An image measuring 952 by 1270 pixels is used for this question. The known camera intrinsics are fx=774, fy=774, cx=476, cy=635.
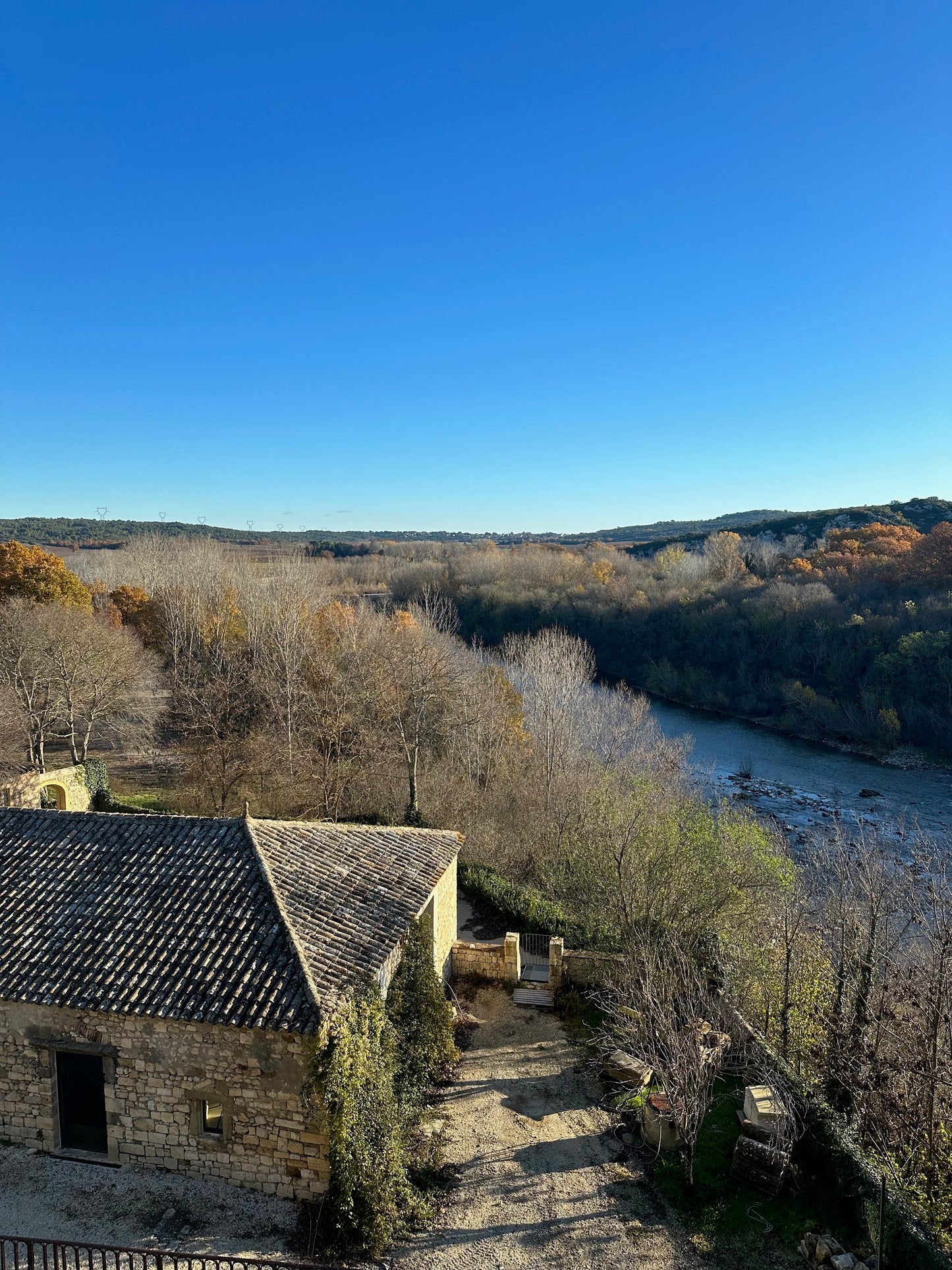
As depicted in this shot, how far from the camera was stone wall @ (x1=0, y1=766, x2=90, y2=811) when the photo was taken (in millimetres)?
21433

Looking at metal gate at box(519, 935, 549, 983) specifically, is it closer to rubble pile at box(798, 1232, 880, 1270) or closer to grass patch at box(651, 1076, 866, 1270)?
grass patch at box(651, 1076, 866, 1270)

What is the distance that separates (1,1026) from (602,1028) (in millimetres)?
9724

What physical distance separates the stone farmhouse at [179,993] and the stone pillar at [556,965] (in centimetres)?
478

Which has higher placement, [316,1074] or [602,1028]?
[316,1074]

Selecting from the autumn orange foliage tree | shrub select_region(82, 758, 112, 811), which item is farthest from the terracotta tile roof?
the autumn orange foliage tree

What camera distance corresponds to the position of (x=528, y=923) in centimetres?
1838

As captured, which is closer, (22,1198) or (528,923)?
(22,1198)

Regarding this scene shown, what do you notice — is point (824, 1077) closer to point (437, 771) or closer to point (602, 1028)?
point (602, 1028)

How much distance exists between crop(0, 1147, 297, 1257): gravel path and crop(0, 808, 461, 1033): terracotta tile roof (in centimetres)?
245

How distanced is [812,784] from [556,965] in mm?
24814

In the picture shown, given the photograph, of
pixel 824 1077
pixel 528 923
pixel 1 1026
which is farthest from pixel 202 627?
pixel 824 1077

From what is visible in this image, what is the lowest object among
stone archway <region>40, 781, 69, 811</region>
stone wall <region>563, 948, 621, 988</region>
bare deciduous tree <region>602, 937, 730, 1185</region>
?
stone wall <region>563, 948, 621, 988</region>

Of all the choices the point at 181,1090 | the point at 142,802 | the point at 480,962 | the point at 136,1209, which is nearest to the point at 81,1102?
the point at 136,1209

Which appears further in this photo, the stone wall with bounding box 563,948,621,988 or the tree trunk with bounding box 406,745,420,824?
the tree trunk with bounding box 406,745,420,824
